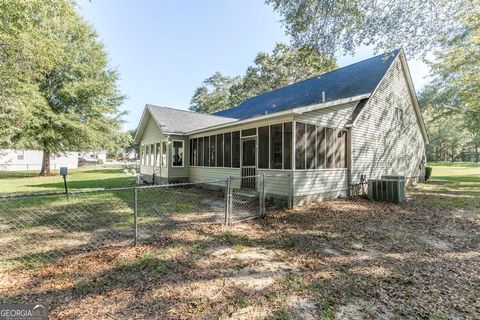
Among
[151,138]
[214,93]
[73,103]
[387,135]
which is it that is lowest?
[387,135]

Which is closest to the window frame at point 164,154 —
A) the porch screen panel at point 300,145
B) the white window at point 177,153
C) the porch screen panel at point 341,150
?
the white window at point 177,153

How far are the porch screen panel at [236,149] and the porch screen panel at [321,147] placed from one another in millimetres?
3443

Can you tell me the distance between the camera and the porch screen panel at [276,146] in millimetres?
8508

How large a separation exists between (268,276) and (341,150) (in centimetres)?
772

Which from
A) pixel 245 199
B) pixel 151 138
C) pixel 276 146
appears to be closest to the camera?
pixel 276 146

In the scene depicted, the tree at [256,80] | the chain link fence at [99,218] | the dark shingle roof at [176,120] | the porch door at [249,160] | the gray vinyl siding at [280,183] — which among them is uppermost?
the tree at [256,80]

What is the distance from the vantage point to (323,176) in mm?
9039

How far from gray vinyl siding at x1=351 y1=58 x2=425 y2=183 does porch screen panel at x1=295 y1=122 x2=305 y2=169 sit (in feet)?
10.6

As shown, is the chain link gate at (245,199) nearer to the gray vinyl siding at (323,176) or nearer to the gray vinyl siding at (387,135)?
the gray vinyl siding at (323,176)

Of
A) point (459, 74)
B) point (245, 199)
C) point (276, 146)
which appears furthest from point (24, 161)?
point (459, 74)

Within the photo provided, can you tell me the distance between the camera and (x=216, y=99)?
126 feet

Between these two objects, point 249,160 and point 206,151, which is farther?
point 206,151

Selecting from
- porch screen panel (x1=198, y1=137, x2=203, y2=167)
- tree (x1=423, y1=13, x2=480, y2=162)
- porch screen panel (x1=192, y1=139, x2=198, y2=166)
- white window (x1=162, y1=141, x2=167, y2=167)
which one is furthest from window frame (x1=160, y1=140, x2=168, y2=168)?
tree (x1=423, y1=13, x2=480, y2=162)

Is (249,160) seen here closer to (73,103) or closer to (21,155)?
(73,103)
